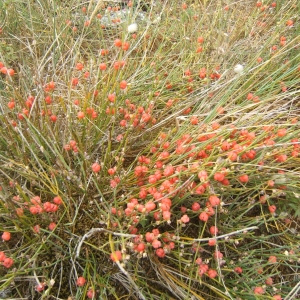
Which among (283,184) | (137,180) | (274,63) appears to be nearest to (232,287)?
(283,184)

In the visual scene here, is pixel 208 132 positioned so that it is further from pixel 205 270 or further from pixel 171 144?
pixel 205 270

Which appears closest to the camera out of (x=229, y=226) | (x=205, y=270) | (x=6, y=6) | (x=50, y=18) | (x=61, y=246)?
(x=205, y=270)

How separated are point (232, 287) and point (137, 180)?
0.59m

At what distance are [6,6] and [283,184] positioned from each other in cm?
187

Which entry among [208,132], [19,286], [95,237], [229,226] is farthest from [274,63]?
[19,286]

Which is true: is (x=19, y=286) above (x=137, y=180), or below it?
below

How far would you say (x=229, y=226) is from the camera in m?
1.46

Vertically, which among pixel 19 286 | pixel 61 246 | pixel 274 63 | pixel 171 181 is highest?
pixel 274 63

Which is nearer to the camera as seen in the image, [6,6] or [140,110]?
[140,110]

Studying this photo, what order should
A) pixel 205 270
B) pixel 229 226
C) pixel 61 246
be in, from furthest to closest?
pixel 229 226 → pixel 61 246 → pixel 205 270

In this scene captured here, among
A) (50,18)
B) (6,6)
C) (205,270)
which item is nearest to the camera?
(205,270)

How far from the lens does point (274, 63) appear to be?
6.80 feet

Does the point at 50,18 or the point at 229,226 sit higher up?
the point at 50,18

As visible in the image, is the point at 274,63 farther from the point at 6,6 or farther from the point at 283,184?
the point at 6,6
